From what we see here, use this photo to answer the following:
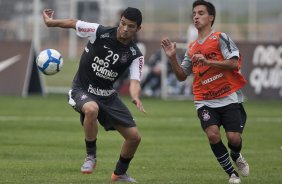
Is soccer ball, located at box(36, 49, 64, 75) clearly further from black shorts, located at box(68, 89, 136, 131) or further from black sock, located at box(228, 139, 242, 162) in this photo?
black sock, located at box(228, 139, 242, 162)

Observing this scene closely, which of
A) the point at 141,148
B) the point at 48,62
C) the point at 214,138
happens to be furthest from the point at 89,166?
the point at 141,148

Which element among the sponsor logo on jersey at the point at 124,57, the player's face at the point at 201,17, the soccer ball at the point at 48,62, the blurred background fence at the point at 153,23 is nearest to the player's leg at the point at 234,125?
the player's face at the point at 201,17

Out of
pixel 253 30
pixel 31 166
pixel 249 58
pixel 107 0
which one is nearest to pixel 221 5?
pixel 253 30

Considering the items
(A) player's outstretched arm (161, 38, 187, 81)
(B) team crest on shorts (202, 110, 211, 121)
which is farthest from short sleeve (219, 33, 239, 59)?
(B) team crest on shorts (202, 110, 211, 121)

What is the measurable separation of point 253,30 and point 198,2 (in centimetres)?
2374

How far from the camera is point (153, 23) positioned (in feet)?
113

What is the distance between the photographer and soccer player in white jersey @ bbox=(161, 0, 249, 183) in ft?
34.7

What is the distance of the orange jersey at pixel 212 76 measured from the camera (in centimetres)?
1073

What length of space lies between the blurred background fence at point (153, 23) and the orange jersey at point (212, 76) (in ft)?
53.8

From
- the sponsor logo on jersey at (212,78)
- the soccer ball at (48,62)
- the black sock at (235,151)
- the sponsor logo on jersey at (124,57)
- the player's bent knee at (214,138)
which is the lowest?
the black sock at (235,151)

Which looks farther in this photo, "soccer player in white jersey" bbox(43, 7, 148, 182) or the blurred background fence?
the blurred background fence

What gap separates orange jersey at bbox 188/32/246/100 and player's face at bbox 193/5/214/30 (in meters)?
0.17

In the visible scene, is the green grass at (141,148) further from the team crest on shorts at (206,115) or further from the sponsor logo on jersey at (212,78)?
the sponsor logo on jersey at (212,78)

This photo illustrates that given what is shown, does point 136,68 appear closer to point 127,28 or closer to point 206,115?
point 127,28
